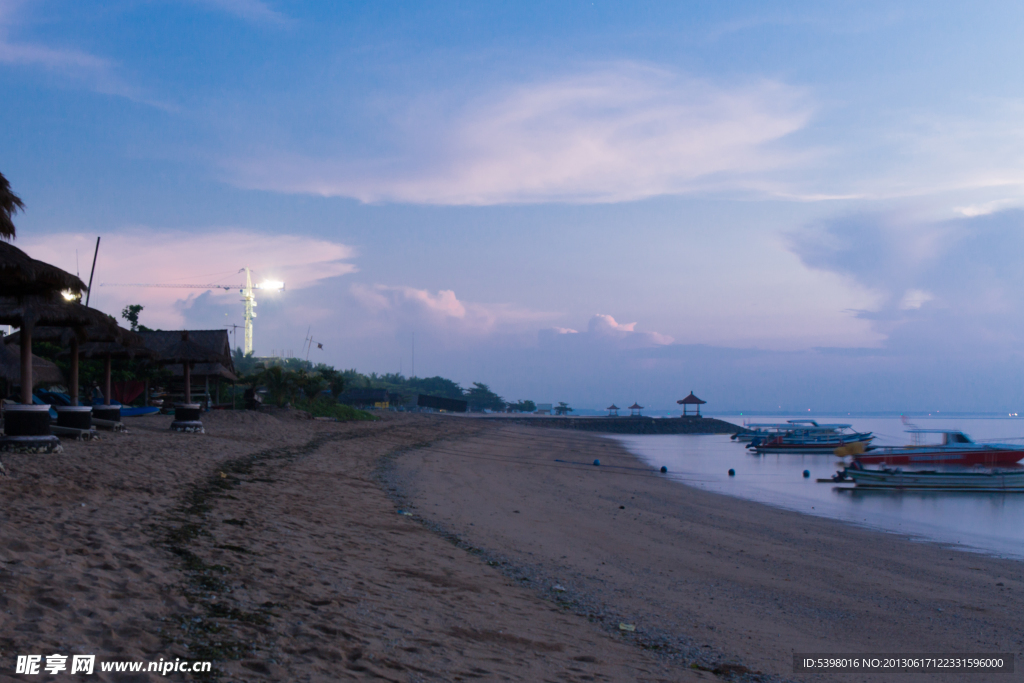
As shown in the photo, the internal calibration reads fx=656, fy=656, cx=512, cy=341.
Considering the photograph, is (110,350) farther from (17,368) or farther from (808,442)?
(808,442)

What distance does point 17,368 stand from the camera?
61.4 feet

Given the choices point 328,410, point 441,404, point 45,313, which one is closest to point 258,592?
point 45,313

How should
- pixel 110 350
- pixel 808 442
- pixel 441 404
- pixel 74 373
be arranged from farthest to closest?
pixel 441 404 → pixel 808 442 → pixel 110 350 → pixel 74 373

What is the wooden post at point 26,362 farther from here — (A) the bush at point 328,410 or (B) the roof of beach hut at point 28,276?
(A) the bush at point 328,410

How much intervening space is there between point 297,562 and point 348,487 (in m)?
5.82

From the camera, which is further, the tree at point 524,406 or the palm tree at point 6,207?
the tree at point 524,406

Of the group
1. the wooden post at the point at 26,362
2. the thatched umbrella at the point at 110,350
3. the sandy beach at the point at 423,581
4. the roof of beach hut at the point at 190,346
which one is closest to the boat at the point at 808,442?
the sandy beach at the point at 423,581

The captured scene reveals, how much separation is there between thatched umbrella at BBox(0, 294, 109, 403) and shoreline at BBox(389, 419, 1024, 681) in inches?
251

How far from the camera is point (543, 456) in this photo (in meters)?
29.2

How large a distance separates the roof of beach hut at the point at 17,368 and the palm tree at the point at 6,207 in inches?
513

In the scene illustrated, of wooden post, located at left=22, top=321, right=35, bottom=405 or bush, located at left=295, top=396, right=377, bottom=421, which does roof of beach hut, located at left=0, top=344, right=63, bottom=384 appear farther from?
bush, located at left=295, top=396, right=377, bottom=421

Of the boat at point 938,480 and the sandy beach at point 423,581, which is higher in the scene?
the sandy beach at point 423,581

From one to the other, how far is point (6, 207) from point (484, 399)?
94798 millimetres

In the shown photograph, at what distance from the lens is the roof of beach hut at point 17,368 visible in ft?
60.5
